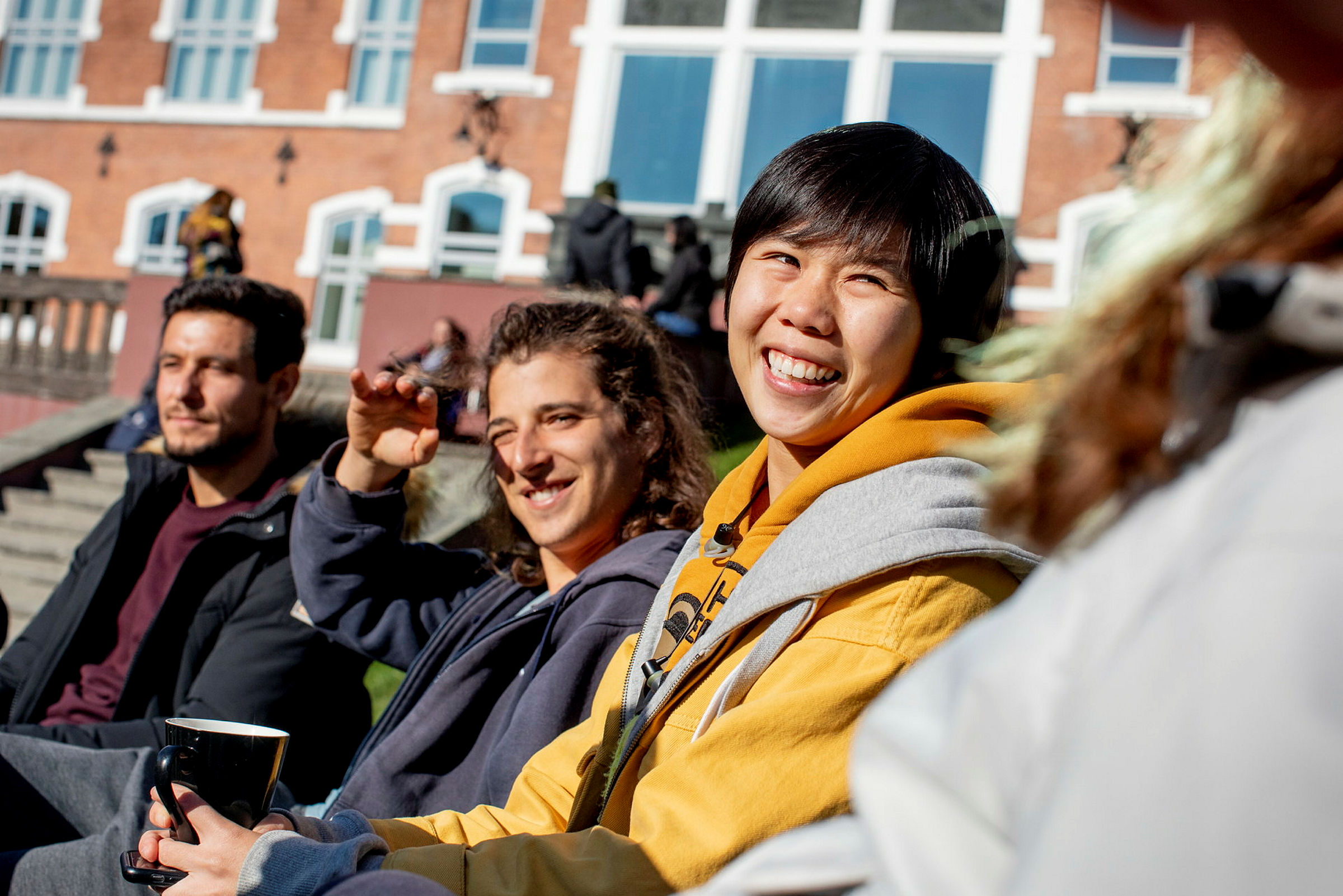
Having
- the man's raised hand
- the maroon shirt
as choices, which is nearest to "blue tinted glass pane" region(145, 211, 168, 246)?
the maroon shirt

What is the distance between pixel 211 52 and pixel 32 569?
12792 millimetres

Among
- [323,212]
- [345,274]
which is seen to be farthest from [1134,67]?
[323,212]

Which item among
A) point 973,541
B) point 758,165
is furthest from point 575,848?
point 758,165

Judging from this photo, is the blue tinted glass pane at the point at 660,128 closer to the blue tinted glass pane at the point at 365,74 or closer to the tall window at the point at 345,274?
the tall window at the point at 345,274

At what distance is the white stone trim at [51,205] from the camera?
18.2 metres

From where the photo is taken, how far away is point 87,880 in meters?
2.15

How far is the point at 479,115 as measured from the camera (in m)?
15.5

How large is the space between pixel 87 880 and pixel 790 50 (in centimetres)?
1389

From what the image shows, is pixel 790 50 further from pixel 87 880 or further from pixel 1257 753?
pixel 1257 753

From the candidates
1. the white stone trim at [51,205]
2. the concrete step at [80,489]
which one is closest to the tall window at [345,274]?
the white stone trim at [51,205]

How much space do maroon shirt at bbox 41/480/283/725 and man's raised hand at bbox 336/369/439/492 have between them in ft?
1.98

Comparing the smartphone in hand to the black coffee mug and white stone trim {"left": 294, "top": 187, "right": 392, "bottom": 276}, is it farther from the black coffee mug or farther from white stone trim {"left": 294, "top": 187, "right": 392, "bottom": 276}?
white stone trim {"left": 294, "top": 187, "right": 392, "bottom": 276}

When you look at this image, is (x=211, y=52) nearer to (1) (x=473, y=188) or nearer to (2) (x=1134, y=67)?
(1) (x=473, y=188)

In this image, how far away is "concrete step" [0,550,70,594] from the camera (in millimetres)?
7699
